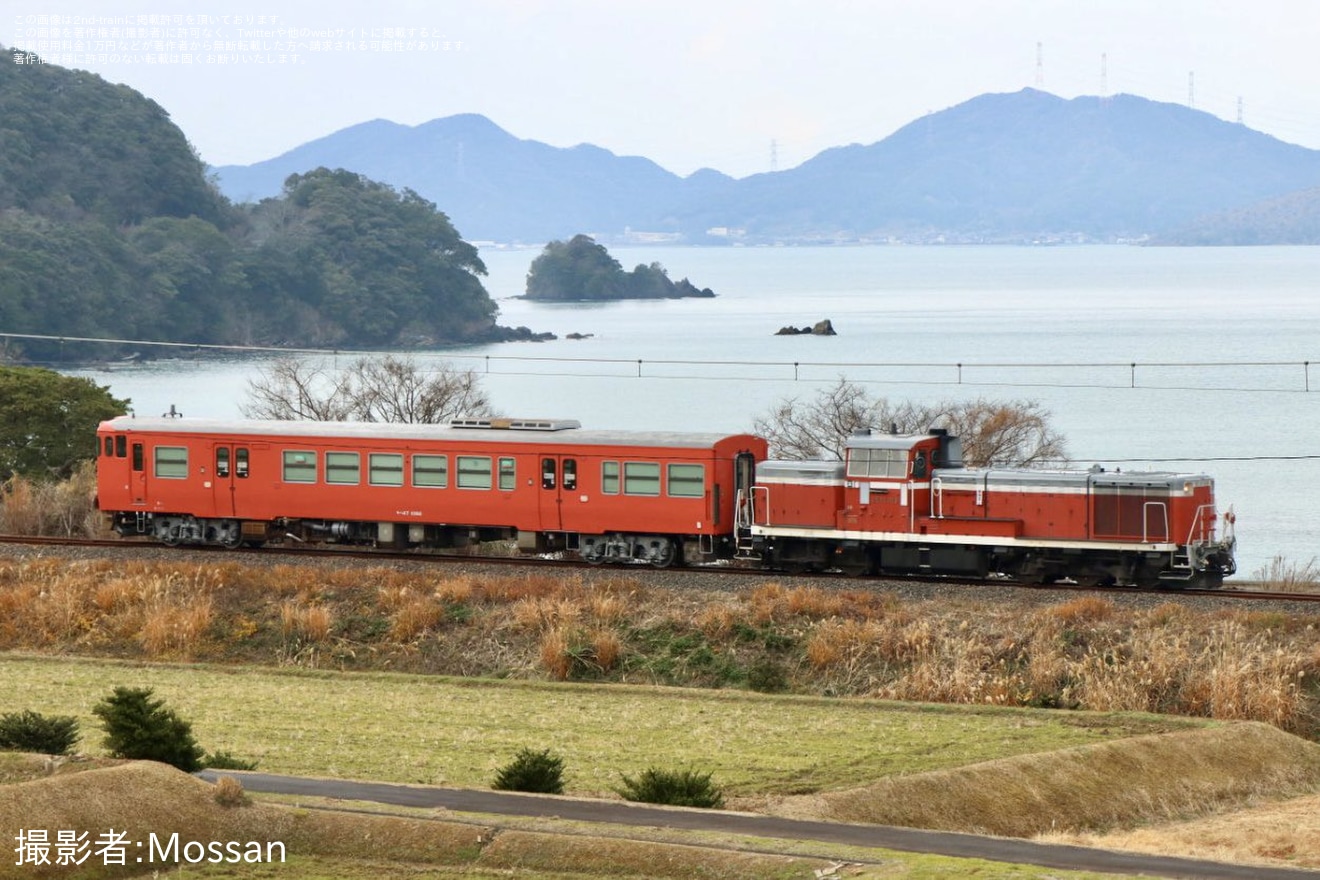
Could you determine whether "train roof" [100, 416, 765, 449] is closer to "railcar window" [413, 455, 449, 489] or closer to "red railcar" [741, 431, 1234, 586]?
"railcar window" [413, 455, 449, 489]

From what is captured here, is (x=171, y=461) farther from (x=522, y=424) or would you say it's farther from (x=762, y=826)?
(x=762, y=826)

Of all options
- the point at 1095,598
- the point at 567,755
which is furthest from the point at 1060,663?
the point at 567,755

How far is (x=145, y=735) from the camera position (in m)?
19.5

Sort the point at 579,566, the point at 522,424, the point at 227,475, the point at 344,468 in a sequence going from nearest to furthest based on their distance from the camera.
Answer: the point at 579,566, the point at 522,424, the point at 344,468, the point at 227,475

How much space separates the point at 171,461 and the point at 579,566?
10.3 metres

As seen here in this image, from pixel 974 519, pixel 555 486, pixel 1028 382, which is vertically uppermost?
pixel 1028 382

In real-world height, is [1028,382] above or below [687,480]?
above

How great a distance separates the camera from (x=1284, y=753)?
24047mm

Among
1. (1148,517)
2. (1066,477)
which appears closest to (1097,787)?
(1148,517)

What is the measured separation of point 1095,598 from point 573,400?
99031 mm

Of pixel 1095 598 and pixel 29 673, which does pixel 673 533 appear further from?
pixel 29 673

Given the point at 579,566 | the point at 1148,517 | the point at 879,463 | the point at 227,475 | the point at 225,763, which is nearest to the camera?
the point at 225,763

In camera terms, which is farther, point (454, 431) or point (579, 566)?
point (454, 431)

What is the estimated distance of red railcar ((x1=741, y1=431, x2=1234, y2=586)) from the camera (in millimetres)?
32875
